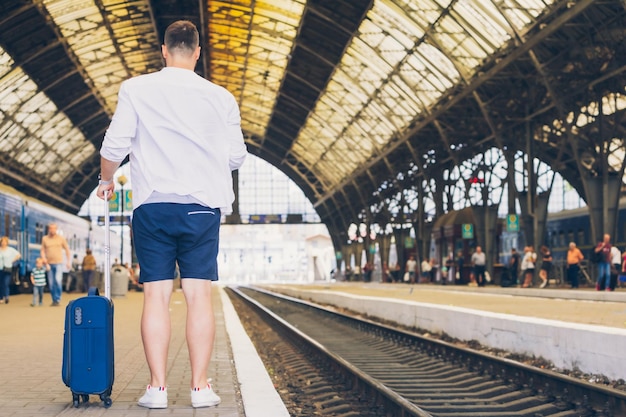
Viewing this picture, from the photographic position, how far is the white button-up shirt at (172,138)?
4977 mm

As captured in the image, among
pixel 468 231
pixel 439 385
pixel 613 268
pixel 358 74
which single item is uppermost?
pixel 358 74

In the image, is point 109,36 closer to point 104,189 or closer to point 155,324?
point 104,189

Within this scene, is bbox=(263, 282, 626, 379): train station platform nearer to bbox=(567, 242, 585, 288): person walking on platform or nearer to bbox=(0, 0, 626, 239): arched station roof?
bbox=(567, 242, 585, 288): person walking on platform

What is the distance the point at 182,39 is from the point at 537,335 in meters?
7.56

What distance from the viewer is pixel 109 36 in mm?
44969

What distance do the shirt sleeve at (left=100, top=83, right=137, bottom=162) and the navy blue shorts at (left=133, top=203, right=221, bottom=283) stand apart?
12.9 inches

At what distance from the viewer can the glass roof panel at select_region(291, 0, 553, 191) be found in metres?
31.4

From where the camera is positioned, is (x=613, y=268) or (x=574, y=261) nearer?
(x=613, y=268)

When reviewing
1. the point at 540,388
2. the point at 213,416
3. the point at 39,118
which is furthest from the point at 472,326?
the point at 39,118

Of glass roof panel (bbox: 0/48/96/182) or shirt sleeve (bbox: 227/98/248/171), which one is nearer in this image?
shirt sleeve (bbox: 227/98/248/171)

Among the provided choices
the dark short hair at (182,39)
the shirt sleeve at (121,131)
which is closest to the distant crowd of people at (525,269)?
the dark short hair at (182,39)

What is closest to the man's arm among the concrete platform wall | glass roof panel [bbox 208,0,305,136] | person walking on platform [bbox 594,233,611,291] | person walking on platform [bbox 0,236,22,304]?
the concrete platform wall

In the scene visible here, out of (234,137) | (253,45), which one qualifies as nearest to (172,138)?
(234,137)

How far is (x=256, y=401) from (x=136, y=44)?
43.6 meters
